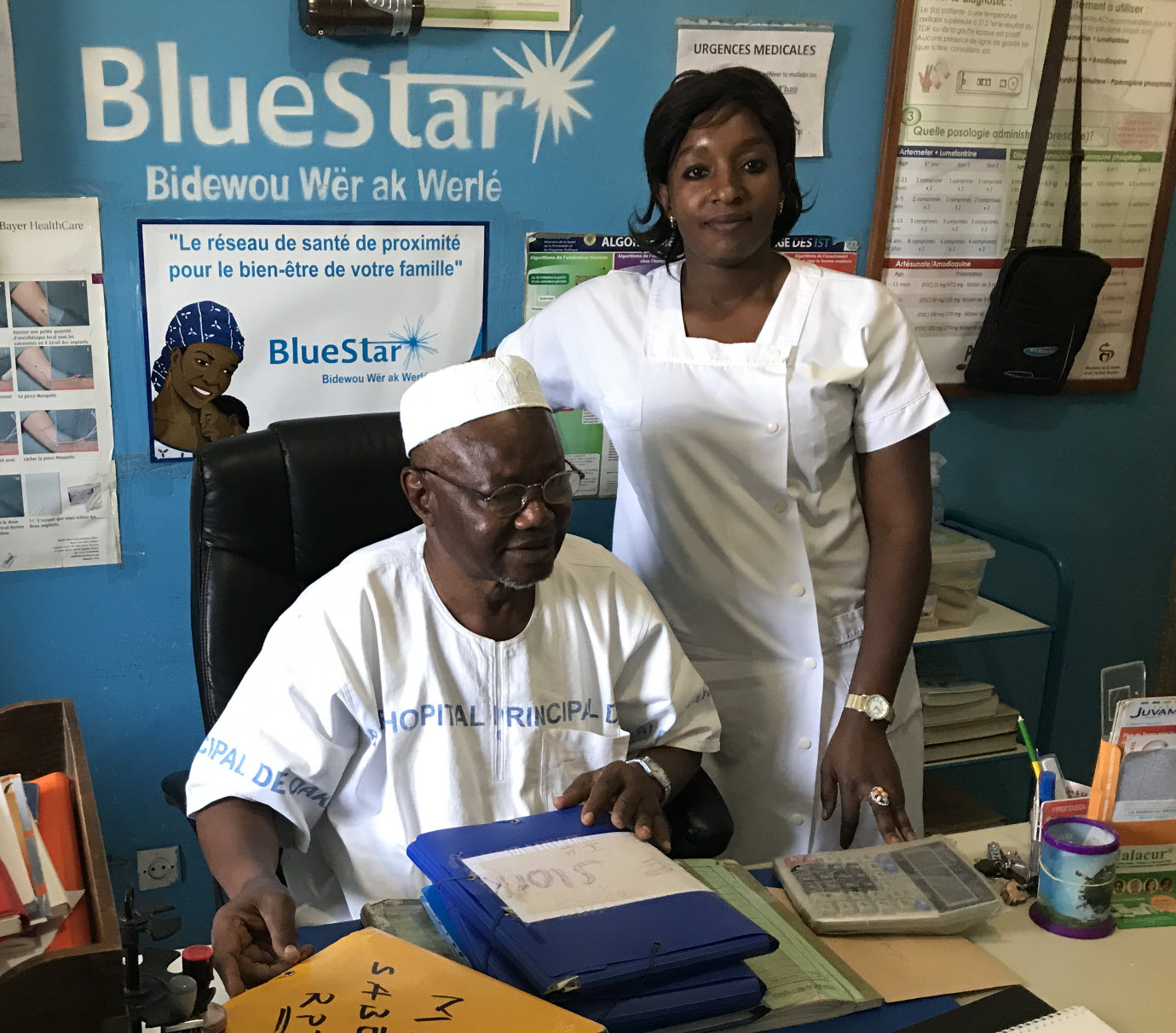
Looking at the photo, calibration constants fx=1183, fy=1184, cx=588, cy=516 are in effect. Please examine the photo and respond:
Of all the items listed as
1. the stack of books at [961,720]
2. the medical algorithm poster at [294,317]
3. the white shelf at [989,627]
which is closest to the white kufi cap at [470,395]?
the medical algorithm poster at [294,317]

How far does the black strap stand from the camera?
2363 millimetres

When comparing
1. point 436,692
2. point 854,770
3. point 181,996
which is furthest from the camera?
point 854,770

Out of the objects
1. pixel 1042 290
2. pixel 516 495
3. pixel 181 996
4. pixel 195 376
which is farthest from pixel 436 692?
pixel 1042 290

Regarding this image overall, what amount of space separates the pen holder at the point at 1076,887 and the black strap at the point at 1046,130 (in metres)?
1.49

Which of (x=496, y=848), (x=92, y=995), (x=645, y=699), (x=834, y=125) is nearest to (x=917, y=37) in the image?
(x=834, y=125)

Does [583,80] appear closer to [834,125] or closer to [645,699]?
[834,125]

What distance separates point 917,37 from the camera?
2289 millimetres

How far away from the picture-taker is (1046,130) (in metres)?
2.39

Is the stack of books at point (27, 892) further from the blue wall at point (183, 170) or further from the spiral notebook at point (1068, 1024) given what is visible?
the blue wall at point (183, 170)

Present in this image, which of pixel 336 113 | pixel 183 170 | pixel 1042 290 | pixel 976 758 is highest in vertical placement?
pixel 336 113

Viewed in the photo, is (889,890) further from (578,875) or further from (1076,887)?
(578,875)

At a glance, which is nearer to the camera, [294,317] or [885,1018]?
[885,1018]

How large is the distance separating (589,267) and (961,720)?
1156 millimetres

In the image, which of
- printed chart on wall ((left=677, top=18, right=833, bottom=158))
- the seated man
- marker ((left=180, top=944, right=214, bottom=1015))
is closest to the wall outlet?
the seated man
